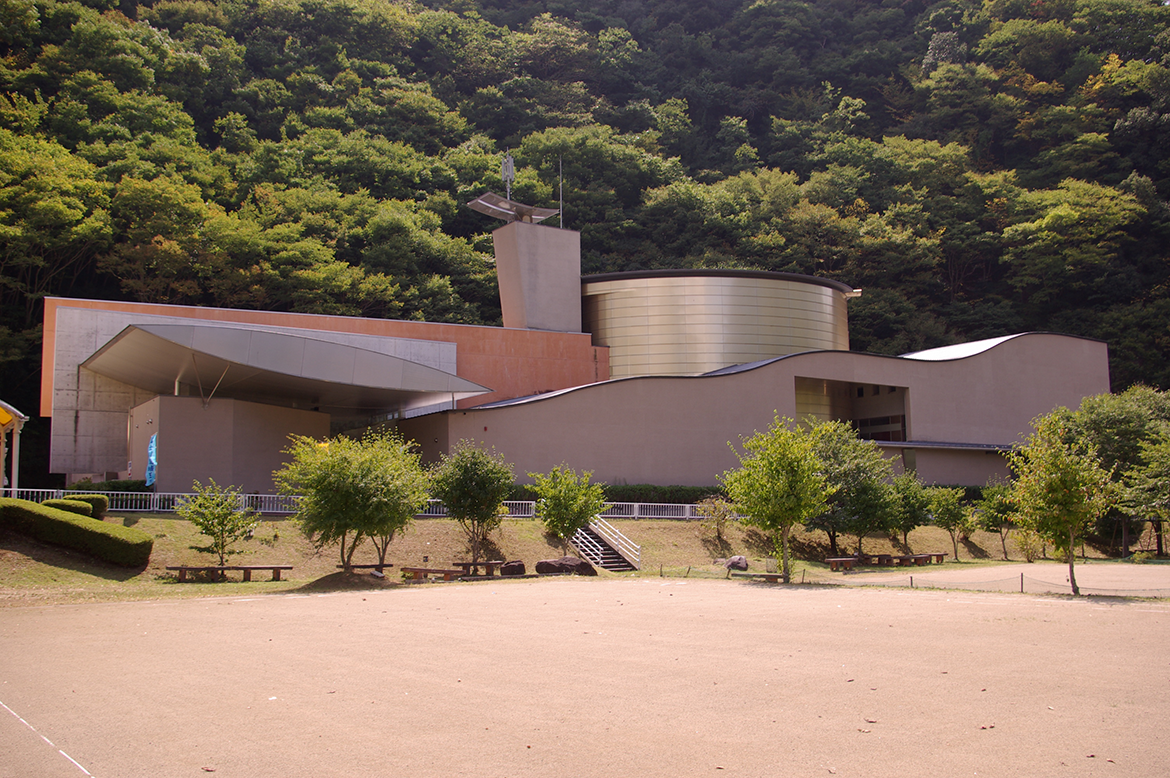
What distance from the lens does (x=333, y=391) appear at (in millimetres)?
31422

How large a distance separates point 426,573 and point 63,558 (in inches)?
339

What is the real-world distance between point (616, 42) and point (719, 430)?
66563 mm

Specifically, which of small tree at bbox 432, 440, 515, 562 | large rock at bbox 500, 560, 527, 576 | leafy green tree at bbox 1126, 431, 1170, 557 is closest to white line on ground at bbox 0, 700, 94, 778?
large rock at bbox 500, 560, 527, 576

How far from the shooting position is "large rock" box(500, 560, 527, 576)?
2408cm

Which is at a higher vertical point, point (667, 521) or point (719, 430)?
point (719, 430)

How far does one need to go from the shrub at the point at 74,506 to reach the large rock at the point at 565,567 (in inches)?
478

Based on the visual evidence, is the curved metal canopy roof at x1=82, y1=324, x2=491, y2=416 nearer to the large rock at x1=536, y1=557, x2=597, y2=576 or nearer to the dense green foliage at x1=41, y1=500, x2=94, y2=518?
the dense green foliage at x1=41, y1=500, x2=94, y2=518

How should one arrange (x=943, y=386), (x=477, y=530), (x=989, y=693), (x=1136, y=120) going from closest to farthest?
(x=989, y=693) → (x=477, y=530) → (x=943, y=386) → (x=1136, y=120)

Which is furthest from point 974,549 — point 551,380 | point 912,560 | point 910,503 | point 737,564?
point 551,380

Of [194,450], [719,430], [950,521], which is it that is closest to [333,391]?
[194,450]

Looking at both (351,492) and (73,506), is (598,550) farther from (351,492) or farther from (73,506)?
(73,506)

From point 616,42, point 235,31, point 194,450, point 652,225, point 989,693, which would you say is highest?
point 616,42

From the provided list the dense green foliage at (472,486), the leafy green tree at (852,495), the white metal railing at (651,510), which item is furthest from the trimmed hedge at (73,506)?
the leafy green tree at (852,495)

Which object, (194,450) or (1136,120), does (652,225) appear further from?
(194,450)
